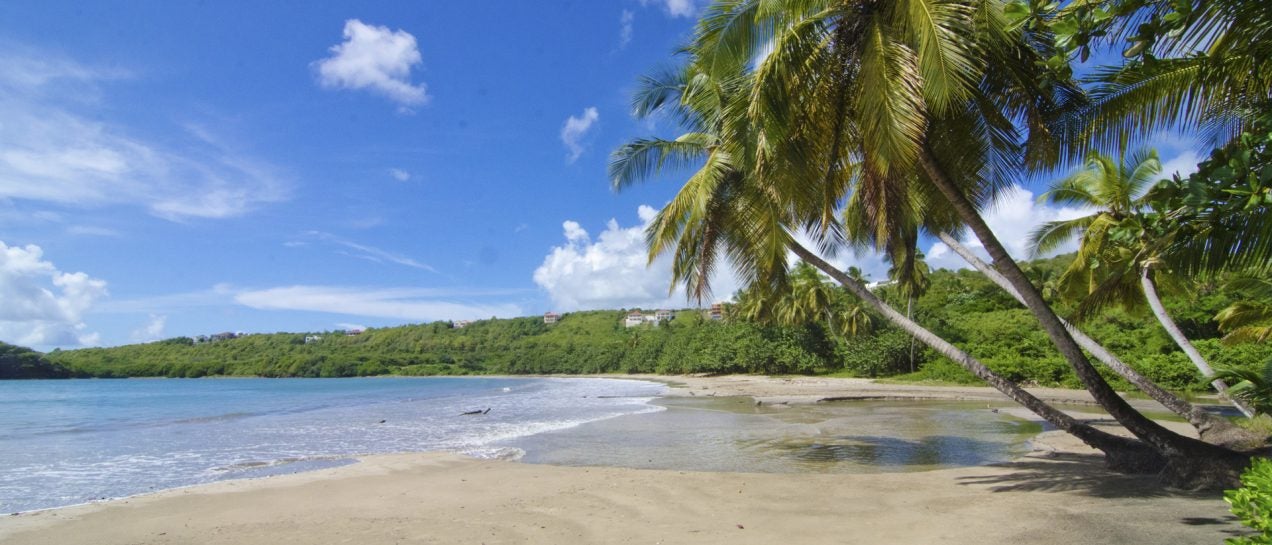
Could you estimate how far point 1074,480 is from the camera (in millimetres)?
7961

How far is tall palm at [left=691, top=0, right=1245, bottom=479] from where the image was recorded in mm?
5699

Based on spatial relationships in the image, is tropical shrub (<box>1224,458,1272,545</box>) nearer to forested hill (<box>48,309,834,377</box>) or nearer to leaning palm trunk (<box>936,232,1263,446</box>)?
leaning palm trunk (<box>936,232,1263,446</box>)

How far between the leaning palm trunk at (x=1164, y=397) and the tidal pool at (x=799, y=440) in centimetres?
289

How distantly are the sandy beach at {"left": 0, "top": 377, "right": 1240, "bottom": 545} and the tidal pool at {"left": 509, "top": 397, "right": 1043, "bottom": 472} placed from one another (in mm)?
1472

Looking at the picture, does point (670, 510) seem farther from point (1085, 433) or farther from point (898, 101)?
point (1085, 433)

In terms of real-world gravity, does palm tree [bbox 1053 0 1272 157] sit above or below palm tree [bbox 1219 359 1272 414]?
above

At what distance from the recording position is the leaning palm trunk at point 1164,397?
8195 mm

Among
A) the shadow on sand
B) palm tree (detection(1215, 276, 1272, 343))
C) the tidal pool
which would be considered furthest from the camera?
the tidal pool

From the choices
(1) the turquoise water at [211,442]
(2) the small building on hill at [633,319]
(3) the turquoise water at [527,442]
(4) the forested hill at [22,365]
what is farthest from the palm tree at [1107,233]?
(4) the forested hill at [22,365]

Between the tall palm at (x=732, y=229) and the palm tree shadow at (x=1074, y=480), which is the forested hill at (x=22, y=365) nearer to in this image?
the tall palm at (x=732, y=229)

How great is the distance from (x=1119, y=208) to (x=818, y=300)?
30.6 metres

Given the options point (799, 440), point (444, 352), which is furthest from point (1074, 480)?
point (444, 352)

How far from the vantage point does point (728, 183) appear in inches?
402

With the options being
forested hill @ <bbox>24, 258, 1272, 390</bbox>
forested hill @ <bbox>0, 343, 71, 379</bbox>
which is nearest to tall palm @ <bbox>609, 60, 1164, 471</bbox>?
forested hill @ <bbox>24, 258, 1272, 390</bbox>
